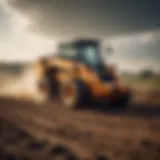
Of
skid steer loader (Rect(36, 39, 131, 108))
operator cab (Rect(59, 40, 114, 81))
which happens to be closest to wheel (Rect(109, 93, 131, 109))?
skid steer loader (Rect(36, 39, 131, 108))

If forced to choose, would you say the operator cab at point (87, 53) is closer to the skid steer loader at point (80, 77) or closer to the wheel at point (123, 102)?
the skid steer loader at point (80, 77)

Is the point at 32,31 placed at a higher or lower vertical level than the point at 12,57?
higher

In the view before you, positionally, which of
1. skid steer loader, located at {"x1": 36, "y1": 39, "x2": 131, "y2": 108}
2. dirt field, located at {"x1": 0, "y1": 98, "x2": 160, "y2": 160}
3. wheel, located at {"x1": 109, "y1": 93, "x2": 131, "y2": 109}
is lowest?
dirt field, located at {"x1": 0, "y1": 98, "x2": 160, "y2": 160}

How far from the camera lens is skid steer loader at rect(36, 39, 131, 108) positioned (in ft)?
5.93

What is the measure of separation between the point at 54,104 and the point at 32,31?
1.40ft

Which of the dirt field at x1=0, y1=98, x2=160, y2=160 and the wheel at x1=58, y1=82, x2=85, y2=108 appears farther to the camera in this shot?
the wheel at x1=58, y1=82, x2=85, y2=108

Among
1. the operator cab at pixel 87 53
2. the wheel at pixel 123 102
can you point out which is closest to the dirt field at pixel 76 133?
the wheel at pixel 123 102

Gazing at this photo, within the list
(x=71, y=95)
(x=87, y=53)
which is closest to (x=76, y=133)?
(x=71, y=95)

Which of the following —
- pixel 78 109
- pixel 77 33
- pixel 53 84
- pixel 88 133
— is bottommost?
pixel 88 133

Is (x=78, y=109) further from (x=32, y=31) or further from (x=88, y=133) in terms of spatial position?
(x=32, y=31)

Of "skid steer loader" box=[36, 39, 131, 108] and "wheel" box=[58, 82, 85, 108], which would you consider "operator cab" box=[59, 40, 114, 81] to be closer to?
"skid steer loader" box=[36, 39, 131, 108]

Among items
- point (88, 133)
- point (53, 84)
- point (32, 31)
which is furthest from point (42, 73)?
point (88, 133)

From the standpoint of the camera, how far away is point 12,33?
5.65ft

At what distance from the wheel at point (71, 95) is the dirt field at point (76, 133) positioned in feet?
0.21
